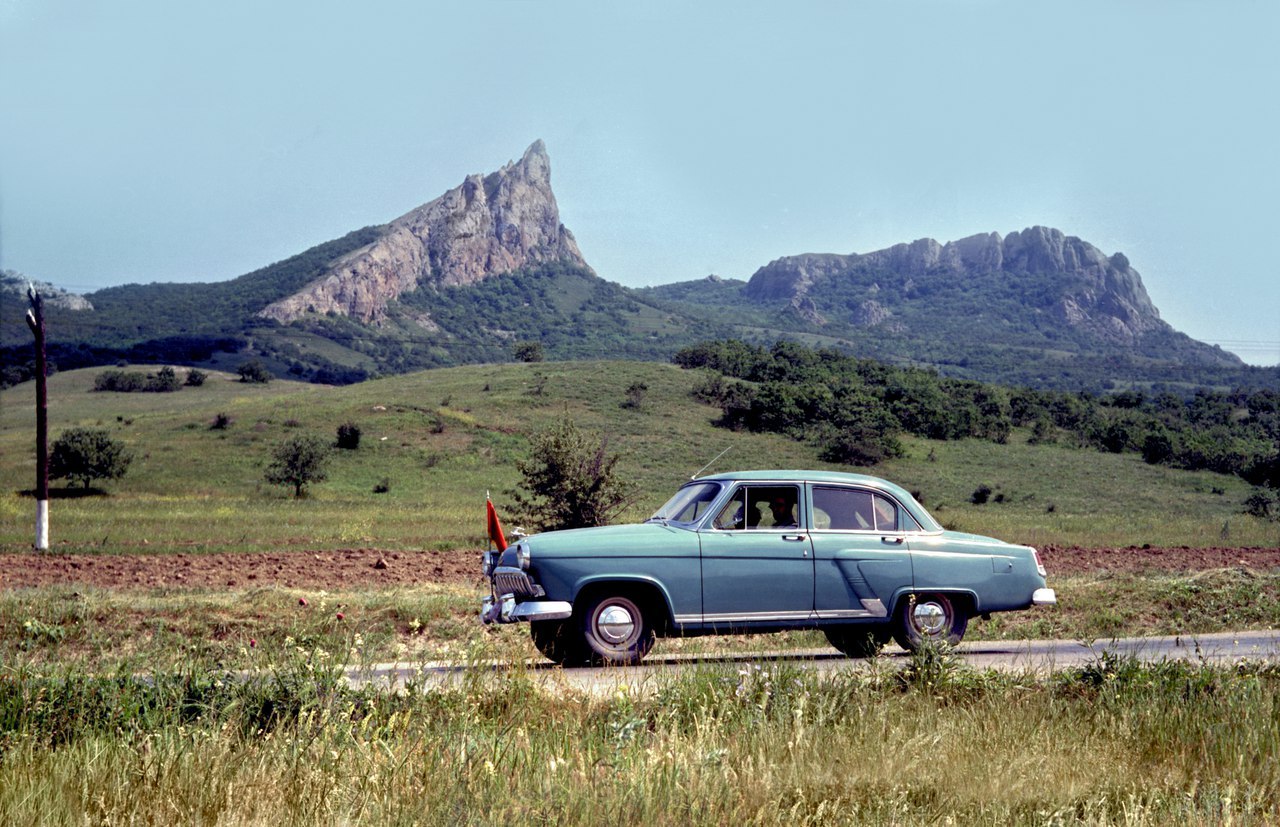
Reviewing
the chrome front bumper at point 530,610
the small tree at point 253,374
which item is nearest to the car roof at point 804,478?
the chrome front bumper at point 530,610

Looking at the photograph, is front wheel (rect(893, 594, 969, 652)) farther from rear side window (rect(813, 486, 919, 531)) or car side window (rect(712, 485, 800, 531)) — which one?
car side window (rect(712, 485, 800, 531))

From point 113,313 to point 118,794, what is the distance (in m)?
160

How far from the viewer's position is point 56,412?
240ft

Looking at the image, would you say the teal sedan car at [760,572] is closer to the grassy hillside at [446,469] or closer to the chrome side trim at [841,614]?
the chrome side trim at [841,614]

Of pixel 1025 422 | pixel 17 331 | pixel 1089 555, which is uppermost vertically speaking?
pixel 17 331

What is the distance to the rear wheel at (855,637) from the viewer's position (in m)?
10.2

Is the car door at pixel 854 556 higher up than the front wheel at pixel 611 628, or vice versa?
the car door at pixel 854 556

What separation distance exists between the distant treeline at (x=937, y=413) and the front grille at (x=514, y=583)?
156 ft

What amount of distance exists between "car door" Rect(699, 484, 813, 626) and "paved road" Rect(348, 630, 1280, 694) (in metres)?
0.41

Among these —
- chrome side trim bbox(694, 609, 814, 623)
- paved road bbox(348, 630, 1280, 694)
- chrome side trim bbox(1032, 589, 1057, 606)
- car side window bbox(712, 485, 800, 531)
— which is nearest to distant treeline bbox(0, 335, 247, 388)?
car side window bbox(712, 485, 800, 531)

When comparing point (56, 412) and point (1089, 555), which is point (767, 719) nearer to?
point (1089, 555)

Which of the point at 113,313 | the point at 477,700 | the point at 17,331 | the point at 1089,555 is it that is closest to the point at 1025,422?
the point at 1089,555

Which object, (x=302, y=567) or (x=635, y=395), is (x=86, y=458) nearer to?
(x=302, y=567)

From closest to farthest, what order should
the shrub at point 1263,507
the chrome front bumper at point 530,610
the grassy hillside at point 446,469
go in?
the chrome front bumper at point 530,610 → the grassy hillside at point 446,469 → the shrub at point 1263,507
